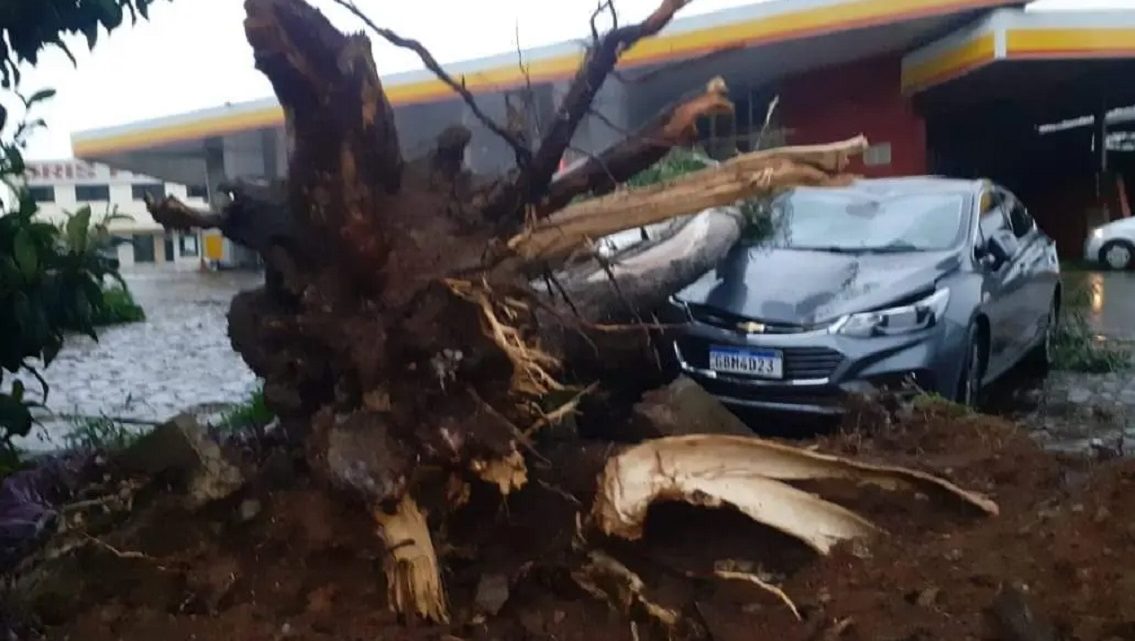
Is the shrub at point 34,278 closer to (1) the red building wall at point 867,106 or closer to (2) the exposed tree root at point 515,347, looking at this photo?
(2) the exposed tree root at point 515,347

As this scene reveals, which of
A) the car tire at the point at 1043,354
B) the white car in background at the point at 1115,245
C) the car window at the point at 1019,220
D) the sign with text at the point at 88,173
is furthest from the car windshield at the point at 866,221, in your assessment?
the sign with text at the point at 88,173

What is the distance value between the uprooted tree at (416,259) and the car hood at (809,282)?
8.35ft

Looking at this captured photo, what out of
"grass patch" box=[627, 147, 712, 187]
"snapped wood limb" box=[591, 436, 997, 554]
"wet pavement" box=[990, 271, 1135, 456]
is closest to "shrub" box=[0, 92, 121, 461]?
"snapped wood limb" box=[591, 436, 997, 554]

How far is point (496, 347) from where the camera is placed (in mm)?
3682

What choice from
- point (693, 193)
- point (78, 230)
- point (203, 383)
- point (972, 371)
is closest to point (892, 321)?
point (972, 371)

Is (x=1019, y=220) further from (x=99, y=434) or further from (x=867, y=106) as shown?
(x=867, y=106)

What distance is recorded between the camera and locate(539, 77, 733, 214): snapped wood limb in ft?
12.1

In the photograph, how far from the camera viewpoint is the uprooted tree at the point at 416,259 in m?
3.44

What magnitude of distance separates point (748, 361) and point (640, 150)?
9.28 ft

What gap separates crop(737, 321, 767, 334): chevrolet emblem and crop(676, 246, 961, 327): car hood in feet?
0.13

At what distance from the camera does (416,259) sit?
368 cm

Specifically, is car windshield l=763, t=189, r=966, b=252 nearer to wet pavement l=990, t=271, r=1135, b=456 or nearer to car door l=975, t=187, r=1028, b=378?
car door l=975, t=187, r=1028, b=378

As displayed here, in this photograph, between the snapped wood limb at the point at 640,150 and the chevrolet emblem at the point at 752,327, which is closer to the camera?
the snapped wood limb at the point at 640,150

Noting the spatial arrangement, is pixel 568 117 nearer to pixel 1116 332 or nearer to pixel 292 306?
pixel 292 306
